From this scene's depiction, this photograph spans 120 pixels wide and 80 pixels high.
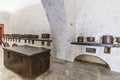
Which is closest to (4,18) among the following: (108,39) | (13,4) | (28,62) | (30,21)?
(13,4)

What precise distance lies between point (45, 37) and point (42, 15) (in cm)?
118

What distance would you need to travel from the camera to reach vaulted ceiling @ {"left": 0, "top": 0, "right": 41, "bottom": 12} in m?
5.28

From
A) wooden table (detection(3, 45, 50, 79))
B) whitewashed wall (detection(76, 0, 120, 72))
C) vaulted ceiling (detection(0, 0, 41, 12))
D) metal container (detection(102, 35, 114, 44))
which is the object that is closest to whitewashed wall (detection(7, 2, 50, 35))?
vaulted ceiling (detection(0, 0, 41, 12))

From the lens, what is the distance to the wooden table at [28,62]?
6.36ft

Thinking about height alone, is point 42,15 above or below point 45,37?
above

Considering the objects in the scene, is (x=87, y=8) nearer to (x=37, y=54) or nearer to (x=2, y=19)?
(x=37, y=54)

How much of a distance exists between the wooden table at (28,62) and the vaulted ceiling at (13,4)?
3.51 m

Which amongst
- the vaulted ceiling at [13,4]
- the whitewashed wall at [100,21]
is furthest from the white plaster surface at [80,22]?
the vaulted ceiling at [13,4]

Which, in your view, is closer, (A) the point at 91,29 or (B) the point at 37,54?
(B) the point at 37,54

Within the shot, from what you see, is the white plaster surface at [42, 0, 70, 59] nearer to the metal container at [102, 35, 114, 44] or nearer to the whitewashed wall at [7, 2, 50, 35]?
the whitewashed wall at [7, 2, 50, 35]

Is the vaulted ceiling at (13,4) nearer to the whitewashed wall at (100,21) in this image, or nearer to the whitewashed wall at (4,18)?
the whitewashed wall at (4,18)

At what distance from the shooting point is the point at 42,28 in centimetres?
458

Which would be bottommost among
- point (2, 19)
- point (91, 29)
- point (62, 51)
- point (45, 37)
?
point (62, 51)

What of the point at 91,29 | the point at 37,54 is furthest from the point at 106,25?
the point at 37,54
